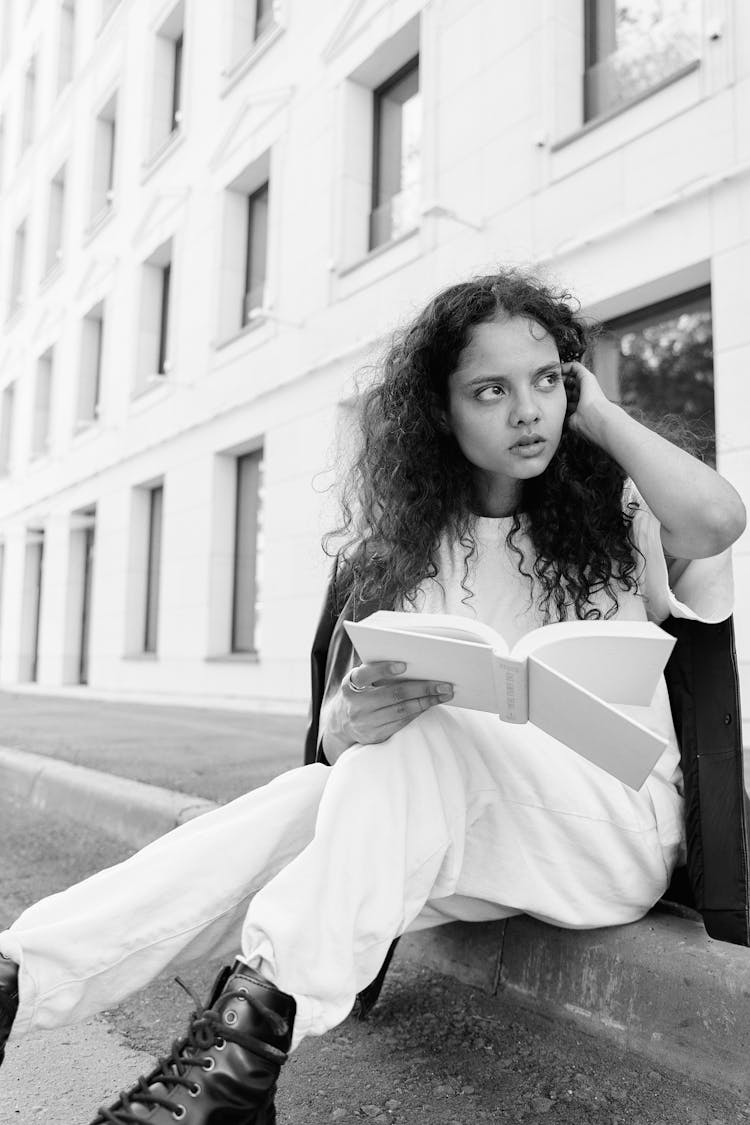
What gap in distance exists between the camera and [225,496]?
1028cm

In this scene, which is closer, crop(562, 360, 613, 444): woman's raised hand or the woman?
the woman

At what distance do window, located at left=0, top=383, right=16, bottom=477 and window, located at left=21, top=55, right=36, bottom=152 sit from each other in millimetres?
4554

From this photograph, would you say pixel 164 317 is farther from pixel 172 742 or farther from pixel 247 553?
pixel 172 742

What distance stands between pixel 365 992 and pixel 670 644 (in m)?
1.08

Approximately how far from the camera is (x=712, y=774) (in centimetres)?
164

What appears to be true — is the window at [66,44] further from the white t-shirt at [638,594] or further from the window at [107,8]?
the white t-shirt at [638,594]

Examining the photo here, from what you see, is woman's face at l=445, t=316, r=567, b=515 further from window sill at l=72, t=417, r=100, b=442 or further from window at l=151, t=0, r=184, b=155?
window sill at l=72, t=417, r=100, b=442

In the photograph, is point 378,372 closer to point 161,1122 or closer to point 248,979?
point 248,979

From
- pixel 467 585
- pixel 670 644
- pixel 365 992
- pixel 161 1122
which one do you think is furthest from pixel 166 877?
pixel 670 644

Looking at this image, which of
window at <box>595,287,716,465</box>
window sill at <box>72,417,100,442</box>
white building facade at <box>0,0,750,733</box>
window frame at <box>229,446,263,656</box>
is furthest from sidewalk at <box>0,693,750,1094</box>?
window sill at <box>72,417,100,442</box>

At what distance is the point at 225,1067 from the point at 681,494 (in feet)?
3.82

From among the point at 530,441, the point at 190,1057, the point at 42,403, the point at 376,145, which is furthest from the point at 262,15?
the point at 190,1057

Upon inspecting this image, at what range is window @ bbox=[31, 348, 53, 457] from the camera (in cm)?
1599

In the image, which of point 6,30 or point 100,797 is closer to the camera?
point 100,797
